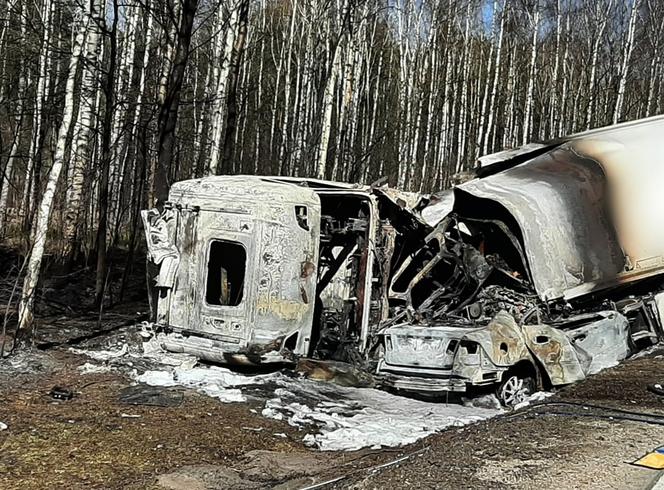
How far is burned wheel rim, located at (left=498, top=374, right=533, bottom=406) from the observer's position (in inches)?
283

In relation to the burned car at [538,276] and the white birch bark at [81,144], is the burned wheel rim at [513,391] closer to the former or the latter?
the burned car at [538,276]

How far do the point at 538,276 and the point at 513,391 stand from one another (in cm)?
142

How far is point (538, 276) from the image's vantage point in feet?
26.1

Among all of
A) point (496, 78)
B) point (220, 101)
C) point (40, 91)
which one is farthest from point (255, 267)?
point (496, 78)

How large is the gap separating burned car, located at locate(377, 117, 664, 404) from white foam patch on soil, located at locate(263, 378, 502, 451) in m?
0.25

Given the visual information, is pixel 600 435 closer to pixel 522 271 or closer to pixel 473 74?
pixel 522 271

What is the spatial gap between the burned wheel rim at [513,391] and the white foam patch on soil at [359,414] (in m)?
0.23

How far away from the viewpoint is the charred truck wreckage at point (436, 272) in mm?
7391

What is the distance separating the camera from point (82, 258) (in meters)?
17.4

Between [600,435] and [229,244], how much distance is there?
4.39 meters

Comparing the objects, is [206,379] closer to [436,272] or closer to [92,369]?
[92,369]

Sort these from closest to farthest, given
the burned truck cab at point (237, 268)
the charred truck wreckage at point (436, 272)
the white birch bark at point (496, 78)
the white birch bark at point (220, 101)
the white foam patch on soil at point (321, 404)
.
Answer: the white foam patch on soil at point (321, 404) < the charred truck wreckage at point (436, 272) < the burned truck cab at point (237, 268) < the white birch bark at point (220, 101) < the white birch bark at point (496, 78)

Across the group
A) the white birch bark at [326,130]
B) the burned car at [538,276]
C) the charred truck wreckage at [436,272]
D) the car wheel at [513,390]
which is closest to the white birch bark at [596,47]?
the white birch bark at [326,130]

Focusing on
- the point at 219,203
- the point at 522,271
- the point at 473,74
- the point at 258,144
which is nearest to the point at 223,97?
the point at 219,203
